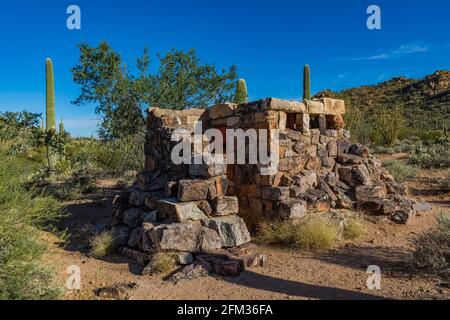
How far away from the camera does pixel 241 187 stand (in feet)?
22.0

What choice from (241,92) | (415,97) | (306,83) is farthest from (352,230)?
(415,97)

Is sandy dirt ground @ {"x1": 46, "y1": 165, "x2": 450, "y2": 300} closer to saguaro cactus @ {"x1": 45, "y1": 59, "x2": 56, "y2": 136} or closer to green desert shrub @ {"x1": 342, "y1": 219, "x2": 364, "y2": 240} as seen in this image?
green desert shrub @ {"x1": 342, "y1": 219, "x2": 364, "y2": 240}

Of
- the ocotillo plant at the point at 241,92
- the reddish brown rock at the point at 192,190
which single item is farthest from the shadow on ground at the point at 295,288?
the ocotillo plant at the point at 241,92

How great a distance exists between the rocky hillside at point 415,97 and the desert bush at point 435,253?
17635mm

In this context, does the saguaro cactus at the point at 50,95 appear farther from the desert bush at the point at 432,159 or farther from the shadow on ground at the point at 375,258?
the desert bush at the point at 432,159

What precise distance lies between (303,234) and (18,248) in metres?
3.52

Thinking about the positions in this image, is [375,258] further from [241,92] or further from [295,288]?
[241,92]

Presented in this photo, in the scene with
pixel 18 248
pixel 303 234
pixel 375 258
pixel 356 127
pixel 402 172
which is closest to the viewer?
pixel 18 248

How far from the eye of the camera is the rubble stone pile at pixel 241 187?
5.01 meters

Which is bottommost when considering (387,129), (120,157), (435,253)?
(435,253)

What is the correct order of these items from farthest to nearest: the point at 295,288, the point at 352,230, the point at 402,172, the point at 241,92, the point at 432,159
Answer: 1. the point at 432,159
2. the point at 241,92
3. the point at 402,172
4. the point at 352,230
5. the point at 295,288

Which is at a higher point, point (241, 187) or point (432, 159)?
point (432, 159)
